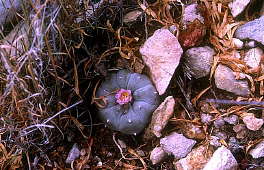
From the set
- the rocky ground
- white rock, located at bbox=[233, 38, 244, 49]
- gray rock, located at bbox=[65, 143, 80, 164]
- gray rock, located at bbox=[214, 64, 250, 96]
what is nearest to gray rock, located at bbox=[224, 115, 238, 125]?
the rocky ground

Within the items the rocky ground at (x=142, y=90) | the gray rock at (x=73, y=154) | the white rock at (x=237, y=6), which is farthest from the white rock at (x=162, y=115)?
the white rock at (x=237, y=6)

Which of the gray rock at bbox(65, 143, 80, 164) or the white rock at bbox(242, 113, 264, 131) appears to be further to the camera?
the gray rock at bbox(65, 143, 80, 164)

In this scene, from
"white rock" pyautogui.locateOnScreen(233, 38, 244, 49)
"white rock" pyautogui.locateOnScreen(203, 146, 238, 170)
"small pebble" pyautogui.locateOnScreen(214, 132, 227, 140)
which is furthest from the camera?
"white rock" pyautogui.locateOnScreen(233, 38, 244, 49)

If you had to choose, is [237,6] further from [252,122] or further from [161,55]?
[252,122]

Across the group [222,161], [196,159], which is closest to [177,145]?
[196,159]

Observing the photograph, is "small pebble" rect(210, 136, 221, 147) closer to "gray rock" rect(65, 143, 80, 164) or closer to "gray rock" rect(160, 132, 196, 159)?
"gray rock" rect(160, 132, 196, 159)

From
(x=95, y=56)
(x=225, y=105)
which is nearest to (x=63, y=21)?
(x=95, y=56)

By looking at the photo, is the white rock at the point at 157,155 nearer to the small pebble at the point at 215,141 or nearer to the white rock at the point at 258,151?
the small pebble at the point at 215,141
